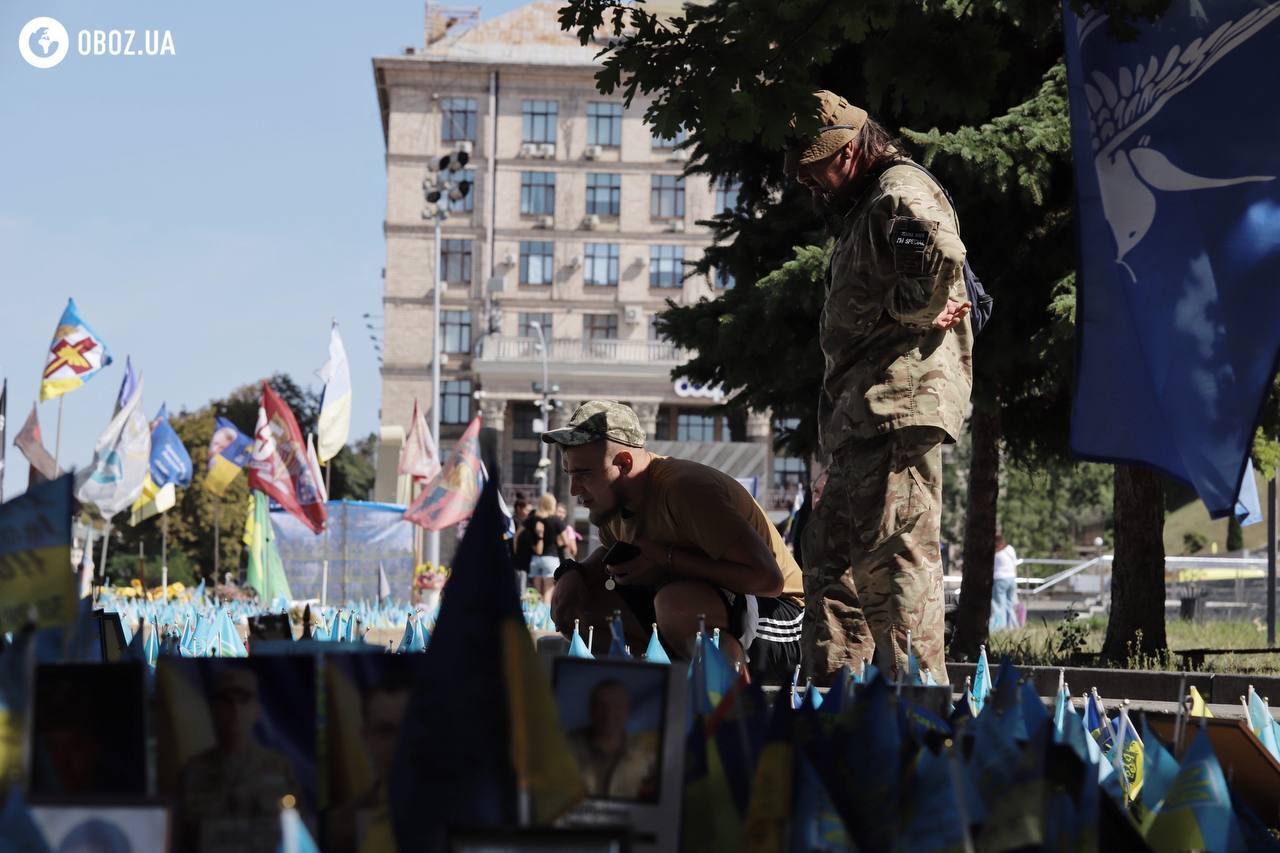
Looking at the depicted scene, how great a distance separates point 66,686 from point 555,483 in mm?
68085

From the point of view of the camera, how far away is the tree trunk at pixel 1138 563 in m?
11.9

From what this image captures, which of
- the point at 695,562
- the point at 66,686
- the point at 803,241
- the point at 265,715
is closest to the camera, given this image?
the point at 66,686

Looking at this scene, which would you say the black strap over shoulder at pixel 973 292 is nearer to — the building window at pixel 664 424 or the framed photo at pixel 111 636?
the framed photo at pixel 111 636

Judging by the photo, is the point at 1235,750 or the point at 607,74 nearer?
the point at 1235,750

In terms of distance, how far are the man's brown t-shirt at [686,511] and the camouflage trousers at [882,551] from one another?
36 cm

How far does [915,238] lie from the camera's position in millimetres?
4414

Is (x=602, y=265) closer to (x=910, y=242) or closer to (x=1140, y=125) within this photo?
(x=910, y=242)

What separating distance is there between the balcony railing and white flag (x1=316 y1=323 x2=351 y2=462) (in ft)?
131

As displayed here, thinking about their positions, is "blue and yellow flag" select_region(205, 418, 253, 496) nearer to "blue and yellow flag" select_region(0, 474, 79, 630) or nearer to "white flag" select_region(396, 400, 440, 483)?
"white flag" select_region(396, 400, 440, 483)

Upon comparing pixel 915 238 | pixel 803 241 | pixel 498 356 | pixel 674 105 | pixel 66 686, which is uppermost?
pixel 498 356

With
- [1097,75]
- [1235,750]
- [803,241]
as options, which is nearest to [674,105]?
[1097,75]

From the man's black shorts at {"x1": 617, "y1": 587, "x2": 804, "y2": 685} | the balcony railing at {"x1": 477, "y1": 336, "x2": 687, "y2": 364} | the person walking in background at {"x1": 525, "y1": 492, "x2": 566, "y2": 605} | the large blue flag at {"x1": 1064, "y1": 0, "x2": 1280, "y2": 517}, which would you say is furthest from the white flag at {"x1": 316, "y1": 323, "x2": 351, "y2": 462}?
the balcony railing at {"x1": 477, "y1": 336, "x2": 687, "y2": 364}

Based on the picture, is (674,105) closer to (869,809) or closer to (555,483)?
(869,809)

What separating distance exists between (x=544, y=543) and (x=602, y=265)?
51.7 m
